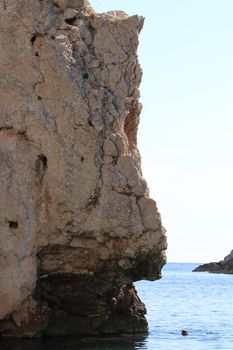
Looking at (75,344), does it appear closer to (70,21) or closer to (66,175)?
(66,175)

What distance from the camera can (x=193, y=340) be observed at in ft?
114

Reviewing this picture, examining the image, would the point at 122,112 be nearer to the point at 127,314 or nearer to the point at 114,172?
the point at 114,172

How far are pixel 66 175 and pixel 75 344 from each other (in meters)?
5.52

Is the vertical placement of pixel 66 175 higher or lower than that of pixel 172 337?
higher

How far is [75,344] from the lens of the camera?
1208 inches

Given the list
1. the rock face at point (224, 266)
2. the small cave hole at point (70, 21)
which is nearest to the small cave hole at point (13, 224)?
the small cave hole at point (70, 21)

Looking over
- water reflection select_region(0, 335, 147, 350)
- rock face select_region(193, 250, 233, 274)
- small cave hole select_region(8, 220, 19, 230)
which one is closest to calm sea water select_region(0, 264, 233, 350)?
water reflection select_region(0, 335, 147, 350)

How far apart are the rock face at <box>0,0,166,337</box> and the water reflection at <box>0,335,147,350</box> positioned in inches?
23.4

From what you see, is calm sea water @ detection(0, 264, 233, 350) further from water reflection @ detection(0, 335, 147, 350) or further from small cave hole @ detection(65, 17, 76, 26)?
small cave hole @ detection(65, 17, 76, 26)

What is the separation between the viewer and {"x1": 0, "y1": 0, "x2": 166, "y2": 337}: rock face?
30219 millimetres

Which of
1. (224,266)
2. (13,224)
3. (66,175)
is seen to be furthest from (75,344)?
(224,266)

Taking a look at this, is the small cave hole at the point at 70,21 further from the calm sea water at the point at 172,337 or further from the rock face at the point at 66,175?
the calm sea water at the point at 172,337

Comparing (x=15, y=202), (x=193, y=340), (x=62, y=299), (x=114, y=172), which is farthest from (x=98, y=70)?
(x=193, y=340)

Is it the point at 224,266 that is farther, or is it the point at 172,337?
the point at 224,266
